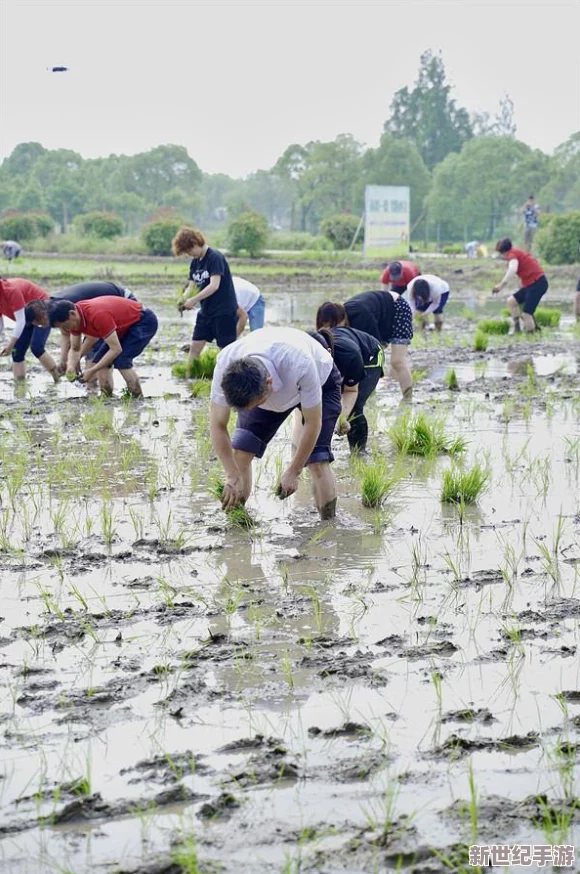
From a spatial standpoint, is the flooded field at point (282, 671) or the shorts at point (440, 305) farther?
the shorts at point (440, 305)

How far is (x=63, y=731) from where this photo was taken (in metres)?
3.36

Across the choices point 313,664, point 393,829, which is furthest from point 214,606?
point 393,829

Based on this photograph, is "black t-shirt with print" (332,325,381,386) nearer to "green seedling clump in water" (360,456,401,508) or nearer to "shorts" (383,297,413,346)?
"green seedling clump in water" (360,456,401,508)

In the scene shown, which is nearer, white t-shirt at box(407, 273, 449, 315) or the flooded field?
the flooded field

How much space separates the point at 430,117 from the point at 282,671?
76304 mm

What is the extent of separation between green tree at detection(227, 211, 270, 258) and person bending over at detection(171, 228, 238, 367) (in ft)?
92.1

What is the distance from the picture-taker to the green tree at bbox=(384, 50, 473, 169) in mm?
75375

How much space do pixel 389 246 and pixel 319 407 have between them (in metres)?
32.3

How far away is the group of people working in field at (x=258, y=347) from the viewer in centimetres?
500

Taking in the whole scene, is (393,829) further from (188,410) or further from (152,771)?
(188,410)

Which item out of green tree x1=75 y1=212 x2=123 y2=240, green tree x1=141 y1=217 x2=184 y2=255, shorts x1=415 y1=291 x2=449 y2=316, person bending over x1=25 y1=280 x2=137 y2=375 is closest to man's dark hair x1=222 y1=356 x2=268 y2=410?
person bending over x1=25 y1=280 x2=137 y2=375

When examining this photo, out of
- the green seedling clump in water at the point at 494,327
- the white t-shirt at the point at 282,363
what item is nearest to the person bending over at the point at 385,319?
the white t-shirt at the point at 282,363

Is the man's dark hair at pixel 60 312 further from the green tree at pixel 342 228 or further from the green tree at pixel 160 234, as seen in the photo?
the green tree at pixel 342 228

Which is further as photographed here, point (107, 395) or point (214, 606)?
point (107, 395)
